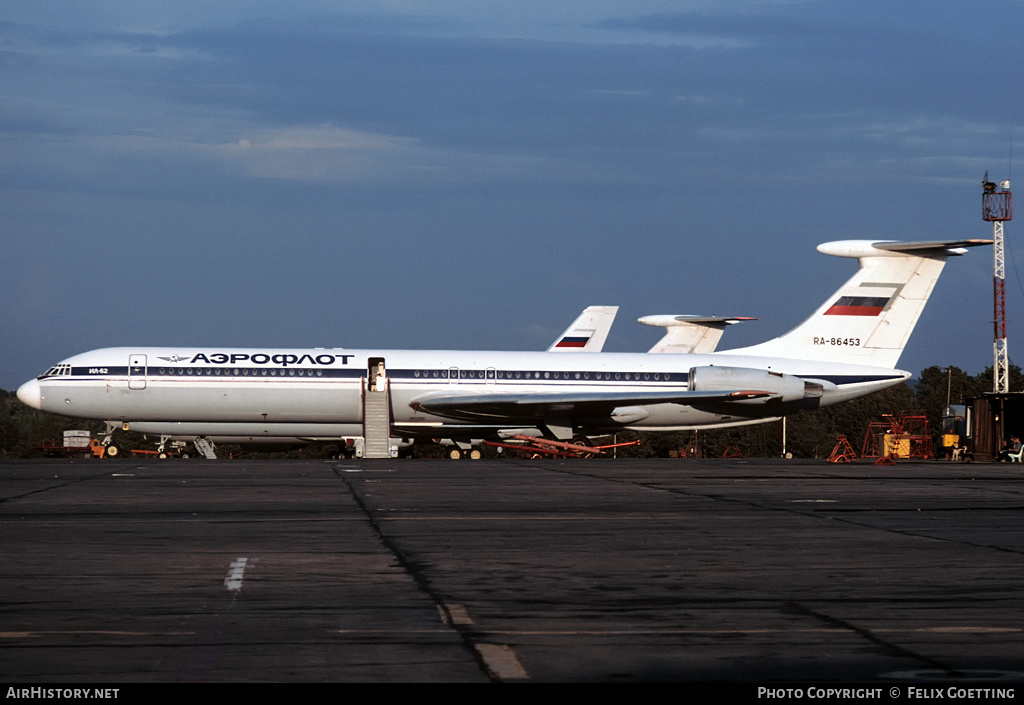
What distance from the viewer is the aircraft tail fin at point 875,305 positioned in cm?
4897

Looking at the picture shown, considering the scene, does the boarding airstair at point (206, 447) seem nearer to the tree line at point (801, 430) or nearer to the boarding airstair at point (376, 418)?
the boarding airstair at point (376, 418)

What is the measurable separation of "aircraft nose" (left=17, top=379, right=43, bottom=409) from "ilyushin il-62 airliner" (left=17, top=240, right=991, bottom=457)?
58 mm

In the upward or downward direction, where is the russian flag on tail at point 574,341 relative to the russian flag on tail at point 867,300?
downward

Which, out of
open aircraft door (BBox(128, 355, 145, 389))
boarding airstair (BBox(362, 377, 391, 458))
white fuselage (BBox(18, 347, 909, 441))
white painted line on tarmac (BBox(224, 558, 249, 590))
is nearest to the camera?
white painted line on tarmac (BBox(224, 558, 249, 590))

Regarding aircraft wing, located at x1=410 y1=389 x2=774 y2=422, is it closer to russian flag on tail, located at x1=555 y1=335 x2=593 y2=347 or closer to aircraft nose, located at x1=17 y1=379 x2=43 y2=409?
aircraft nose, located at x1=17 y1=379 x2=43 y2=409

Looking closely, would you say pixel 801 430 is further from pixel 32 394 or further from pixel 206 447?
pixel 32 394

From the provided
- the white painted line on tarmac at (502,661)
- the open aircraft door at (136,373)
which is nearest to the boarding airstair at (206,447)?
the open aircraft door at (136,373)

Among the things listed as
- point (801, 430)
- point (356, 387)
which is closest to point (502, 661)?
point (356, 387)

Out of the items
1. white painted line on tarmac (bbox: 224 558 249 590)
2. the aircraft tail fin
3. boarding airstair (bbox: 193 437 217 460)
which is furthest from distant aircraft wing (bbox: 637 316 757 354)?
white painted line on tarmac (bbox: 224 558 249 590)

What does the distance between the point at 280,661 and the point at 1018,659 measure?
14.5ft

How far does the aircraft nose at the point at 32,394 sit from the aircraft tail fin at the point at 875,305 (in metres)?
29.4

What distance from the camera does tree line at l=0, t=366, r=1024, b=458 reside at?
12196cm

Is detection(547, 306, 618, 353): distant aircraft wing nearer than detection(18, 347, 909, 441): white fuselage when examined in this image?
No

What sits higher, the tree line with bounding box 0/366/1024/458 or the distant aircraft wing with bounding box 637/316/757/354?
the distant aircraft wing with bounding box 637/316/757/354
